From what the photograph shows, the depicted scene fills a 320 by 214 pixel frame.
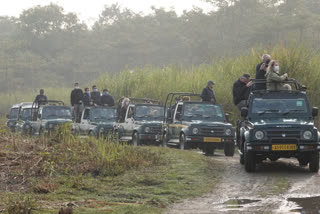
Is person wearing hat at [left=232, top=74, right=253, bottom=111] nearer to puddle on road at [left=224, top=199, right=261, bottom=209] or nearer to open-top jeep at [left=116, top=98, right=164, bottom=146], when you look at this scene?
open-top jeep at [left=116, top=98, right=164, bottom=146]

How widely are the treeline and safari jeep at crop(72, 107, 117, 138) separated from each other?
33266 mm

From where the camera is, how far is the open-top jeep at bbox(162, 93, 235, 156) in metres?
17.7

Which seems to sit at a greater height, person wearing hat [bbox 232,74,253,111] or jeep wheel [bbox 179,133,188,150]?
person wearing hat [bbox 232,74,253,111]

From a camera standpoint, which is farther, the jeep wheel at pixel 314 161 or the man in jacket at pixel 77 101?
the man in jacket at pixel 77 101

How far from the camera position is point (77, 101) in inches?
1045

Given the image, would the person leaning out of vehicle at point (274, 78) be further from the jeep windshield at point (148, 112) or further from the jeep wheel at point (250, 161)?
the jeep windshield at point (148, 112)

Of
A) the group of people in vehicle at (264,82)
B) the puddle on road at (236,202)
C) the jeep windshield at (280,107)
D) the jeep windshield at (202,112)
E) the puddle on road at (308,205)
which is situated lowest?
the puddle on road at (236,202)

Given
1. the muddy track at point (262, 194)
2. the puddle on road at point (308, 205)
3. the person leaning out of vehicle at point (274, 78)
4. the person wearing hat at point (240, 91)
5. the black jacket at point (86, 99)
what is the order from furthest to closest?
the black jacket at point (86, 99)
the person wearing hat at point (240, 91)
the person leaning out of vehicle at point (274, 78)
the muddy track at point (262, 194)
the puddle on road at point (308, 205)

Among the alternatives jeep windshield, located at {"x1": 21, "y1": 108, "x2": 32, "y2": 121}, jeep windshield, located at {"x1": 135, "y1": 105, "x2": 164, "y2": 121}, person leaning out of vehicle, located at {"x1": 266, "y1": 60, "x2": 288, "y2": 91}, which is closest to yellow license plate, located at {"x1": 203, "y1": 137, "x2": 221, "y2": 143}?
person leaning out of vehicle, located at {"x1": 266, "y1": 60, "x2": 288, "y2": 91}

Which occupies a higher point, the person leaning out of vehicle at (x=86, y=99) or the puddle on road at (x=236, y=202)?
the person leaning out of vehicle at (x=86, y=99)

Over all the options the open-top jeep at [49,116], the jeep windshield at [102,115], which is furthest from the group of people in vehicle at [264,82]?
the open-top jeep at [49,116]

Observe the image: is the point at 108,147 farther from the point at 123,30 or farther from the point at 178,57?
the point at 123,30

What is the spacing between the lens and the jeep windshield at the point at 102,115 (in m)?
24.9

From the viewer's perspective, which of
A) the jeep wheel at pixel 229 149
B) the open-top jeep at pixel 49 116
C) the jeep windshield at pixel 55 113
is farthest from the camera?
the jeep windshield at pixel 55 113
